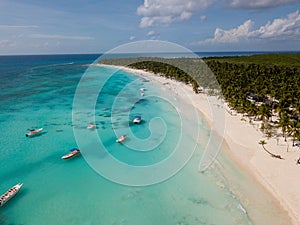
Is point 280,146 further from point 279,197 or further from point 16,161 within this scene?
point 16,161

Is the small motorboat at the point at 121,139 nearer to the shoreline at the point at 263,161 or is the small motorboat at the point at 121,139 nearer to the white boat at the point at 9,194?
the white boat at the point at 9,194

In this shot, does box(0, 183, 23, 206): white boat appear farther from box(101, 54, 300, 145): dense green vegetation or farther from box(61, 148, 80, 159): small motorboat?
box(101, 54, 300, 145): dense green vegetation

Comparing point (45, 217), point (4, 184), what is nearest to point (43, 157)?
point (4, 184)

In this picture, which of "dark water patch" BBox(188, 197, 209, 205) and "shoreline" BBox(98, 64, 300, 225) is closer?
"shoreline" BBox(98, 64, 300, 225)

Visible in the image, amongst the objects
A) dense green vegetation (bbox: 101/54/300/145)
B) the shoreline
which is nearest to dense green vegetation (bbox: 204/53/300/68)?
dense green vegetation (bbox: 101/54/300/145)

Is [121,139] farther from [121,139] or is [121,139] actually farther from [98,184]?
[98,184]

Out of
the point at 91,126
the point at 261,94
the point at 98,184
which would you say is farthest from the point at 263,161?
the point at 91,126
